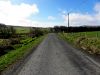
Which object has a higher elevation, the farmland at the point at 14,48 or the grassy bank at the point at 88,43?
the grassy bank at the point at 88,43

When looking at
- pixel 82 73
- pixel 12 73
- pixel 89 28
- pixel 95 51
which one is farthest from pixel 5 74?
pixel 89 28

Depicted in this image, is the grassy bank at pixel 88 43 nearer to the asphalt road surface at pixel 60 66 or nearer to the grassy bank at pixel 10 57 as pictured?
the asphalt road surface at pixel 60 66

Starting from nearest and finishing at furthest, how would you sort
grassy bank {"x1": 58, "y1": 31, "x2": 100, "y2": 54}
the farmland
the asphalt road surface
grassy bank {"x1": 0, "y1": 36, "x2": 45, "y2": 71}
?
the asphalt road surface → grassy bank {"x1": 0, "y1": 36, "x2": 45, "y2": 71} → the farmland → grassy bank {"x1": 58, "y1": 31, "x2": 100, "y2": 54}

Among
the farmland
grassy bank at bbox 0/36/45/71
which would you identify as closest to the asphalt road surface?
grassy bank at bbox 0/36/45/71

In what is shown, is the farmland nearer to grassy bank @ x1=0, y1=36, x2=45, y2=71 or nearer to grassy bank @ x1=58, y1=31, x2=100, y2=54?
grassy bank @ x1=0, y1=36, x2=45, y2=71

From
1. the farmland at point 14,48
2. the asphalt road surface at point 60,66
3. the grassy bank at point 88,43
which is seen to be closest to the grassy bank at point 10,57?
the farmland at point 14,48

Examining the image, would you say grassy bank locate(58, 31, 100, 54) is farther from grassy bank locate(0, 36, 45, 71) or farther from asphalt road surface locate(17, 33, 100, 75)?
grassy bank locate(0, 36, 45, 71)

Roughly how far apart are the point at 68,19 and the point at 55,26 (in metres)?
103

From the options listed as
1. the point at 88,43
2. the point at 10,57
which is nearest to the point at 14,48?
the point at 88,43

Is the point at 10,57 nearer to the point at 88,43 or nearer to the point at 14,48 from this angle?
the point at 14,48

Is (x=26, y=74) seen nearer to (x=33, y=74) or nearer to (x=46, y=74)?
(x=33, y=74)

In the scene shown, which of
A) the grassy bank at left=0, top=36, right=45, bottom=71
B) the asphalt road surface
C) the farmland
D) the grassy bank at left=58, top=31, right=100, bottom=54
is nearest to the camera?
the asphalt road surface

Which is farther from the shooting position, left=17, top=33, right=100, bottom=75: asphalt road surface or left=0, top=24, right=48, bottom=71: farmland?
left=0, top=24, right=48, bottom=71: farmland

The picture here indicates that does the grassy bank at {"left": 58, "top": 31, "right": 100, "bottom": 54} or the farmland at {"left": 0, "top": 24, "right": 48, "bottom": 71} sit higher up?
the grassy bank at {"left": 58, "top": 31, "right": 100, "bottom": 54}
